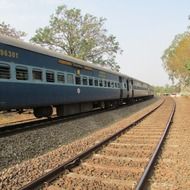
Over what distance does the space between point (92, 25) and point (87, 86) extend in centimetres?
2922

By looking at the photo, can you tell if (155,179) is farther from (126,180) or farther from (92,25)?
(92,25)

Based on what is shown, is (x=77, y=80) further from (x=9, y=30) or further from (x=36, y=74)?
A: (x=9, y=30)

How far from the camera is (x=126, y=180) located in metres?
6.14

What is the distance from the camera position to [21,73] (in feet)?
39.0

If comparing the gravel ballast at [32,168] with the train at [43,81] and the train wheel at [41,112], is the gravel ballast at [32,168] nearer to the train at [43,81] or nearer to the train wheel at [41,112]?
the train at [43,81]

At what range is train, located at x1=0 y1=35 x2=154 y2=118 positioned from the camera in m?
11.1

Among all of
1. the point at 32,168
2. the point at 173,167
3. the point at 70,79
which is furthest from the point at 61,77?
the point at 173,167

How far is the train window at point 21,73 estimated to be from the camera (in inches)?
458

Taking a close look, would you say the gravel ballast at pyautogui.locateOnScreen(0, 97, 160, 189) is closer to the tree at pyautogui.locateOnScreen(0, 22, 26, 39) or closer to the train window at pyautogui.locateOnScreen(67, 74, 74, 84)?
the train window at pyautogui.locateOnScreen(67, 74, 74, 84)

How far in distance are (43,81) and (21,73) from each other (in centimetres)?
179

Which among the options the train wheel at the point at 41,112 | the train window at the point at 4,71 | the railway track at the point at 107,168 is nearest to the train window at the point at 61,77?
the train wheel at the point at 41,112

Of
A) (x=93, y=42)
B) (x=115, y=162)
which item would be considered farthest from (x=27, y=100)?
(x=93, y=42)

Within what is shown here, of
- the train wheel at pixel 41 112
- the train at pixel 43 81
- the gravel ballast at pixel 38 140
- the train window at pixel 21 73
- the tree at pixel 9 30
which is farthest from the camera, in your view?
the tree at pixel 9 30

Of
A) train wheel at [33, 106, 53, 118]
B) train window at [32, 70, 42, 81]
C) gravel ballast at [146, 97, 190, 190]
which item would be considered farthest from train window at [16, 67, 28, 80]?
gravel ballast at [146, 97, 190, 190]
